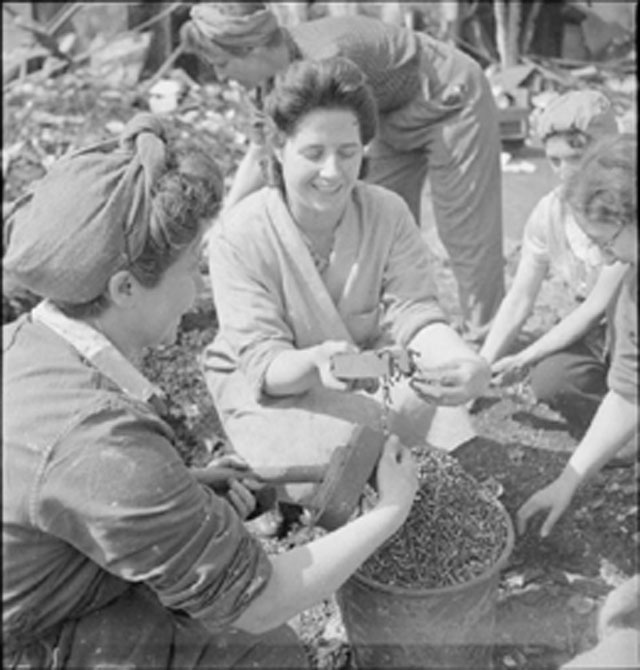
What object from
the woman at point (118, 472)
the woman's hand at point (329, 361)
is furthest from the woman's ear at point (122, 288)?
the woman's hand at point (329, 361)

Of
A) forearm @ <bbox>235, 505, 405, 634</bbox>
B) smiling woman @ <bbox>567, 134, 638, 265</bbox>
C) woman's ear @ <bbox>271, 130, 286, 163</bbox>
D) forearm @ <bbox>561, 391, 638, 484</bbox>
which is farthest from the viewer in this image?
woman's ear @ <bbox>271, 130, 286, 163</bbox>

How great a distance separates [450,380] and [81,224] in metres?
1.40

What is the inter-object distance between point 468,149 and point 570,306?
1108 millimetres

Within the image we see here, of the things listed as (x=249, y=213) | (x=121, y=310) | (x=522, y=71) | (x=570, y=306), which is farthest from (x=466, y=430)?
(x=522, y=71)

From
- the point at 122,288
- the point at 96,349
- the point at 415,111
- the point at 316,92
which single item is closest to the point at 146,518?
the point at 96,349

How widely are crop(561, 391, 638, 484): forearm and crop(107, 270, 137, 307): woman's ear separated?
143cm

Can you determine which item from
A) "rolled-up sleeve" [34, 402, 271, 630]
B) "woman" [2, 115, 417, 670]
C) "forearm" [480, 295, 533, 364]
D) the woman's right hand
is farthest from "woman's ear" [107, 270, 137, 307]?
"forearm" [480, 295, 533, 364]

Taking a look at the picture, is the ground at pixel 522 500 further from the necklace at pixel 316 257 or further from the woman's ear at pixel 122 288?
the woman's ear at pixel 122 288

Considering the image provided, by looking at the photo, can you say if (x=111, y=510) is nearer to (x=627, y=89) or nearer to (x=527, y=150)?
(x=527, y=150)

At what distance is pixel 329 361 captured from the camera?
2.91 metres

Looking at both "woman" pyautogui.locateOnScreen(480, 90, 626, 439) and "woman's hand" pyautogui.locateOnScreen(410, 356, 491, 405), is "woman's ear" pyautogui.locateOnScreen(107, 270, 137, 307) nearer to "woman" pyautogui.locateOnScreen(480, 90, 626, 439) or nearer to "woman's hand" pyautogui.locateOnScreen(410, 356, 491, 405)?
"woman's hand" pyautogui.locateOnScreen(410, 356, 491, 405)

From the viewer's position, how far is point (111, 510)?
5.99 feet

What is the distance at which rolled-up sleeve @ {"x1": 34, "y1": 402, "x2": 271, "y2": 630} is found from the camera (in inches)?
71.7

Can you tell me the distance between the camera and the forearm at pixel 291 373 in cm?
302
